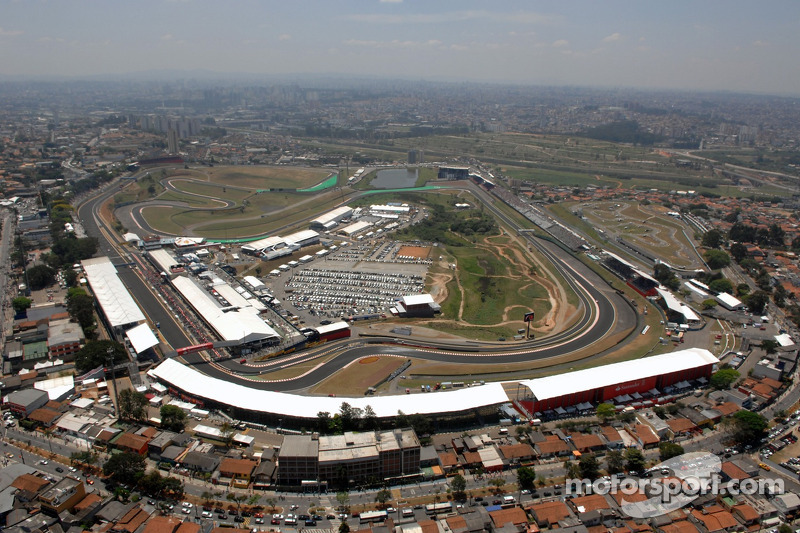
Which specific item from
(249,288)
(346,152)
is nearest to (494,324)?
(249,288)

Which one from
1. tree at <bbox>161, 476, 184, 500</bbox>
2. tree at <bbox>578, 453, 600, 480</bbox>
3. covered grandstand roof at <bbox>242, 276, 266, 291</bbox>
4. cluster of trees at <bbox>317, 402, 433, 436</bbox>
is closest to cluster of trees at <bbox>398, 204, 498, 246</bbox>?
covered grandstand roof at <bbox>242, 276, 266, 291</bbox>

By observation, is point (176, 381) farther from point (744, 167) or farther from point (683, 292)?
point (744, 167)

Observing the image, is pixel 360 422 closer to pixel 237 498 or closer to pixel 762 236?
pixel 237 498

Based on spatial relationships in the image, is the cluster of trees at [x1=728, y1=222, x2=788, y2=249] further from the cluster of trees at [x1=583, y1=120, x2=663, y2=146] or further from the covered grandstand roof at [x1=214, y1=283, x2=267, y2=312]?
the cluster of trees at [x1=583, y1=120, x2=663, y2=146]

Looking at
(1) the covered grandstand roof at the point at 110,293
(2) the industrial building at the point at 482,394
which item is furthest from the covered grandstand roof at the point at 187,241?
(2) the industrial building at the point at 482,394

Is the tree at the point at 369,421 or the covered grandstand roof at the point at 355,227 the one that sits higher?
the covered grandstand roof at the point at 355,227

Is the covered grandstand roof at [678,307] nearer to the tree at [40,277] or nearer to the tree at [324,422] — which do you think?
the tree at [324,422]

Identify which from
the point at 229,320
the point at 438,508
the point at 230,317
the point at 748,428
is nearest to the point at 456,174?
the point at 230,317
